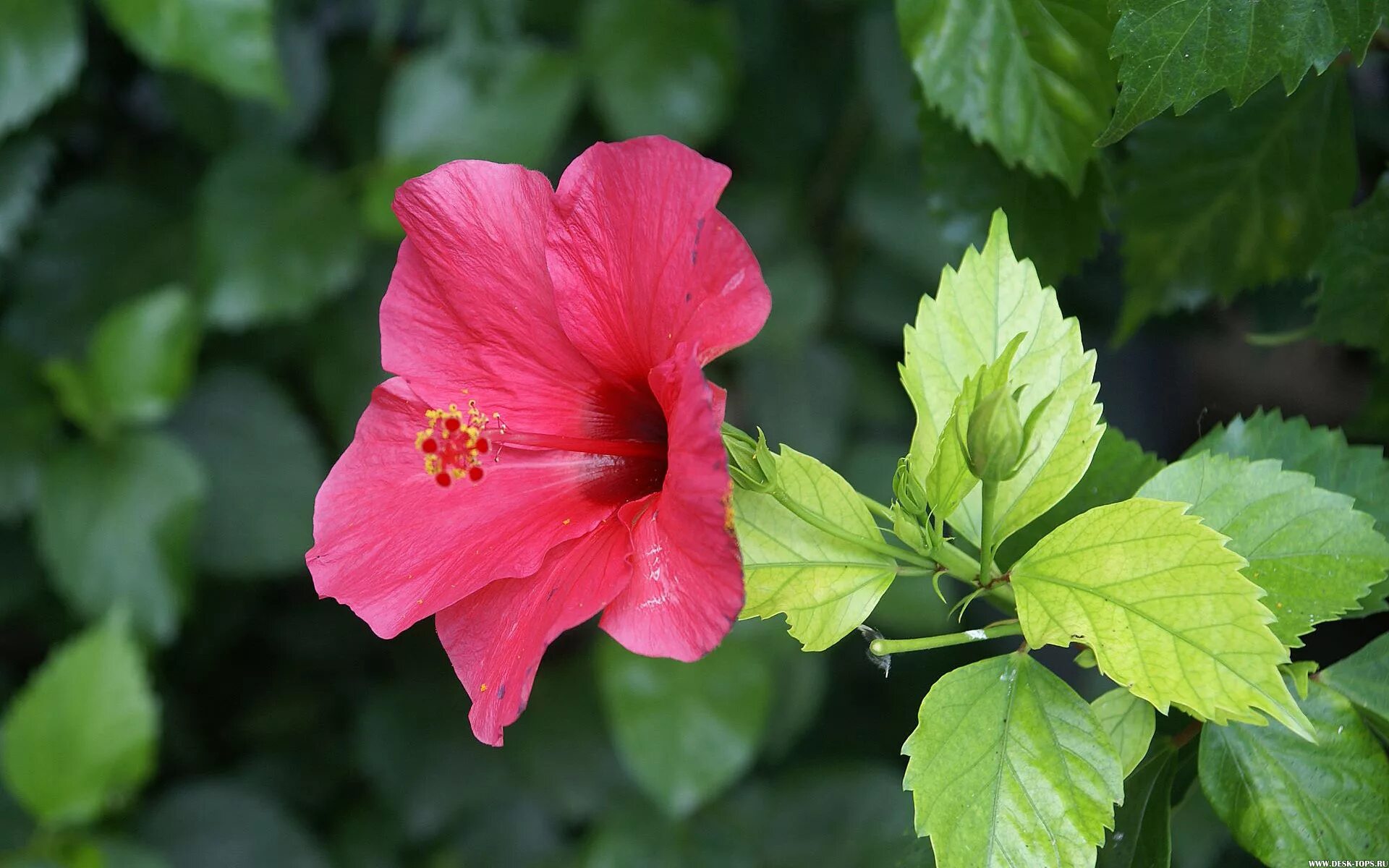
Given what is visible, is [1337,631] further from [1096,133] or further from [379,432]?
[379,432]

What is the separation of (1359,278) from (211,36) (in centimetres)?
112

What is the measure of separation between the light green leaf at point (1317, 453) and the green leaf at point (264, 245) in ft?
3.63

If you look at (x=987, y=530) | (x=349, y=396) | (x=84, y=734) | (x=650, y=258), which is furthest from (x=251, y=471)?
(x=987, y=530)

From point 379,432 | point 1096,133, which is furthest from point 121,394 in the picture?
point 1096,133

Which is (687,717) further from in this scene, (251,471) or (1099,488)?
(1099,488)

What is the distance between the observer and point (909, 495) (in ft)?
1.99

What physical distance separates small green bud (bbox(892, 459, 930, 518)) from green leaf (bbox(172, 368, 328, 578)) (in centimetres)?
104

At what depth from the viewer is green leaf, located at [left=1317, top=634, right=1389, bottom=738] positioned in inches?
23.8

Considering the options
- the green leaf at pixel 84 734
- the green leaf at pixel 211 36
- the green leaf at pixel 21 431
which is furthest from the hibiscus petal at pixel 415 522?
the green leaf at pixel 21 431

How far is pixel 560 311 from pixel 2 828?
1.29 metres

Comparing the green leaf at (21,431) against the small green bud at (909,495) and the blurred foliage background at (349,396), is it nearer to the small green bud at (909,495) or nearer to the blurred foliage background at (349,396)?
the blurred foliage background at (349,396)

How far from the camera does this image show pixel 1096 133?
699 mm

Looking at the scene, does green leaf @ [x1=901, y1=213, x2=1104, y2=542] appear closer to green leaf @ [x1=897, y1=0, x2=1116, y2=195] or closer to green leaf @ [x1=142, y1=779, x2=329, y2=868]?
green leaf @ [x1=897, y1=0, x2=1116, y2=195]

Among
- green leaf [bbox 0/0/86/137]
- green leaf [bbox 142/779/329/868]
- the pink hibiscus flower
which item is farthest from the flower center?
A: green leaf [bbox 142/779/329/868]
